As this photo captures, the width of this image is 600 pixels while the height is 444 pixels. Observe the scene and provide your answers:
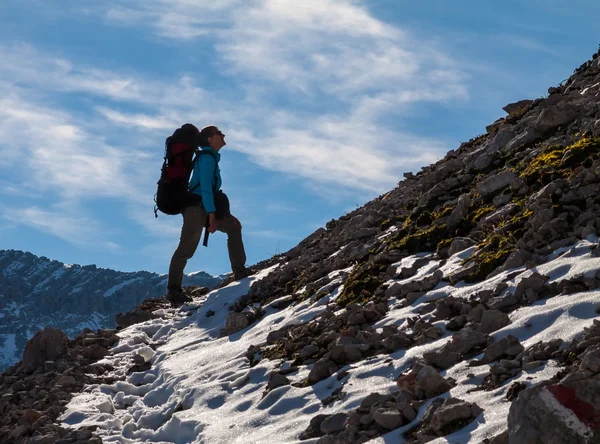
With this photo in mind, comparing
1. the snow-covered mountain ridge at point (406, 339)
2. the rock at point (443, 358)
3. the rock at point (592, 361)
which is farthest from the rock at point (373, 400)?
the rock at point (592, 361)

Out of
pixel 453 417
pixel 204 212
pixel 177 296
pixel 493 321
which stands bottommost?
pixel 453 417

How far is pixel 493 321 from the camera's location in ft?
21.8

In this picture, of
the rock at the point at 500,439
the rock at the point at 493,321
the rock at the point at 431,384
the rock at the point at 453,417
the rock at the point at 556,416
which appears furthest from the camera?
the rock at the point at 493,321

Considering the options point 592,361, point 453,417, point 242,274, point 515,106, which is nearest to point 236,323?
point 242,274

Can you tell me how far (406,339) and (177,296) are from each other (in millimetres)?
8752

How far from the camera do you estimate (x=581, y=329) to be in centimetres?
577

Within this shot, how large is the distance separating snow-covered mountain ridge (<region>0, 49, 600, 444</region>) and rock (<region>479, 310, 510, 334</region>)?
0.01 metres

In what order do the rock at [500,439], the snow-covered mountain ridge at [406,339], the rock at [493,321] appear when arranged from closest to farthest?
1. the rock at [500,439]
2. the snow-covered mountain ridge at [406,339]
3. the rock at [493,321]

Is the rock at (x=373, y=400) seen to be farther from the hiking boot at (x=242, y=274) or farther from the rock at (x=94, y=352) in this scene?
the hiking boot at (x=242, y=274)

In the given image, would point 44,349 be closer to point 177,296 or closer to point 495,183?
point 177,296

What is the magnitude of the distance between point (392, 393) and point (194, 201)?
9186 mm

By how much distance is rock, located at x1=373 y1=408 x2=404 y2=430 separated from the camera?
228 inches

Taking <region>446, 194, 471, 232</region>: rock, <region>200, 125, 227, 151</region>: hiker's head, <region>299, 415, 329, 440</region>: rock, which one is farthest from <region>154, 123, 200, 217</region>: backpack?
<region>299, 415, 329, 440</region>: rock

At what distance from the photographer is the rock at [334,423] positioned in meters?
6.11
